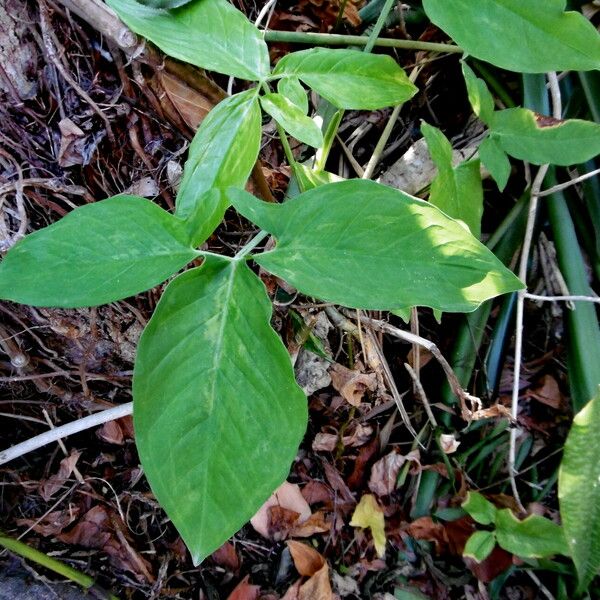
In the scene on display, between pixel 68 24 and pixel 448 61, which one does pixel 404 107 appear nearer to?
pixel 448 61

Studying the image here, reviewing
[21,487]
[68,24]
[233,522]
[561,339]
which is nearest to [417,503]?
[561,339]

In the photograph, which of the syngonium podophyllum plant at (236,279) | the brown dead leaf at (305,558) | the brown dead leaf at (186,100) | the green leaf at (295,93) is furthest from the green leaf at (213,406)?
the brown dead leaf at (305,558)

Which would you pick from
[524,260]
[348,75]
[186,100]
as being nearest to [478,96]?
[348,75]

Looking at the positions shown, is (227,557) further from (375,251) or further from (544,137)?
(544,137)

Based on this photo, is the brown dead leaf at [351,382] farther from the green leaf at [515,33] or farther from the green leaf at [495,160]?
the green leaf at [515,33]

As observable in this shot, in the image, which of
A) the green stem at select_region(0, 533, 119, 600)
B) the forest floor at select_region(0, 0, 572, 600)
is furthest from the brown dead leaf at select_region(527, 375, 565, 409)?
the green stem at select_region(0, 533, 119, 600)

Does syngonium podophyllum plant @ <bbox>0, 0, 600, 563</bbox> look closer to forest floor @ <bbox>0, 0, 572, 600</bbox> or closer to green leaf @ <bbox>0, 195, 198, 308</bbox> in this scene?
green leaf @ <bbox>0, 195, 198, 308</bbox>
